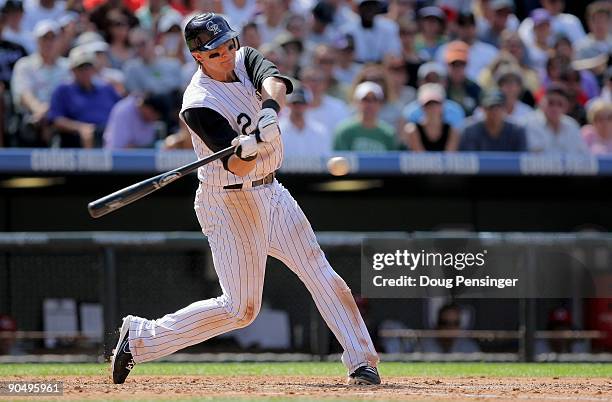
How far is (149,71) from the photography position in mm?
10664

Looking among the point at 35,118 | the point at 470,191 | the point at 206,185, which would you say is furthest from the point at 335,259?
the point at 206,185

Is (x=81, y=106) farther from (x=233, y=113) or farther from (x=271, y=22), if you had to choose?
(x=233, y=113)

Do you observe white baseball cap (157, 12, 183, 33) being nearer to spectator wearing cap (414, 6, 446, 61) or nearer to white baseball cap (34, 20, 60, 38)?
white baseball cap (34, 20, 60, 38)

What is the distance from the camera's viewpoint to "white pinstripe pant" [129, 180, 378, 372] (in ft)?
18.1

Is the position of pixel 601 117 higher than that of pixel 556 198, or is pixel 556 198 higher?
pixel 601 117

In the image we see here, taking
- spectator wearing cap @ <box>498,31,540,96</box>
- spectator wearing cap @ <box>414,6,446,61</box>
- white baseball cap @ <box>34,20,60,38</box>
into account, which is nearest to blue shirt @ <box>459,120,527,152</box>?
spectator wearing cap @ <box>498,31,540,96</box>

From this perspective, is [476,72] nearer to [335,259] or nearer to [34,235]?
[335,259]

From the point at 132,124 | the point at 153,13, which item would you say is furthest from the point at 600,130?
the point at 153,13

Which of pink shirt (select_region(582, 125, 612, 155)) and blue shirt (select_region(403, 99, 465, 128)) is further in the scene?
pink shirt (select_region(582, 125, 612, 155))

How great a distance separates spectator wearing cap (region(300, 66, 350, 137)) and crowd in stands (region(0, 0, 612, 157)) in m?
0.01

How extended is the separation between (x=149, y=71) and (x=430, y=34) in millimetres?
3077

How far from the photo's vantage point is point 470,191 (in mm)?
10383

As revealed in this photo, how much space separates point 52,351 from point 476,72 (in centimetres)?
558

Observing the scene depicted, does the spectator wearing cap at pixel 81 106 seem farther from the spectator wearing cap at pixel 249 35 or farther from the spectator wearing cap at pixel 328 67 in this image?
the spectator wearing cap at pixel 328 67
